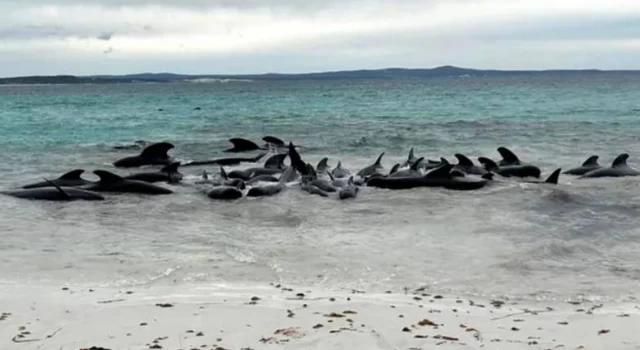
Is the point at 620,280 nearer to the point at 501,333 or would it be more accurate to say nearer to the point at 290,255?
the point at 501,333

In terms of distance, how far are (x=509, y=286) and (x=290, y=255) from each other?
9.80ft

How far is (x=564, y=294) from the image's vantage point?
8.64 metres

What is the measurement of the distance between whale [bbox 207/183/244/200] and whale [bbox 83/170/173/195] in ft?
3.71

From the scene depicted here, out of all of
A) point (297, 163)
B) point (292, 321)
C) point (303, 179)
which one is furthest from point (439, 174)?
point (292, 321)

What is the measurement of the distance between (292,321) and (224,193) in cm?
863

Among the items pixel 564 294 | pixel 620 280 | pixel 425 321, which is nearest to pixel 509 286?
pixel 564 294

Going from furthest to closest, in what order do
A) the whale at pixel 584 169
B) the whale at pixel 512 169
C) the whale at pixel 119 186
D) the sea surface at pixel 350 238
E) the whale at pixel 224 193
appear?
the whale at pixel 584 169 < the whale at pixel 512 169 < the whale at pixel 119 186 < the whale at pixel 224 193 < the sea surface at pixel 350 238

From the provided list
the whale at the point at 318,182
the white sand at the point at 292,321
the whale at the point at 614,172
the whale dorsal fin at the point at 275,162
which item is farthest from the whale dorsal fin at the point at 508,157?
the white sand at the point at 292,321

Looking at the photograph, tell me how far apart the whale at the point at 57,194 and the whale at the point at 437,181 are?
223 inches

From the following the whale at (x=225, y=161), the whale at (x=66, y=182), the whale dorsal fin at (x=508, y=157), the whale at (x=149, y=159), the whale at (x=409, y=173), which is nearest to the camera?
the whale at (x=66, y=182)

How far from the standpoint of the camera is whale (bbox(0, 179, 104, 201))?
15.6 meters

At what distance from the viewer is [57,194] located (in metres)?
15.6

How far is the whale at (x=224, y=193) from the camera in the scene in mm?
15773

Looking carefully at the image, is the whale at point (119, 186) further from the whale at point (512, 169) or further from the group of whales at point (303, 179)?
the whale at point (512, 169)
